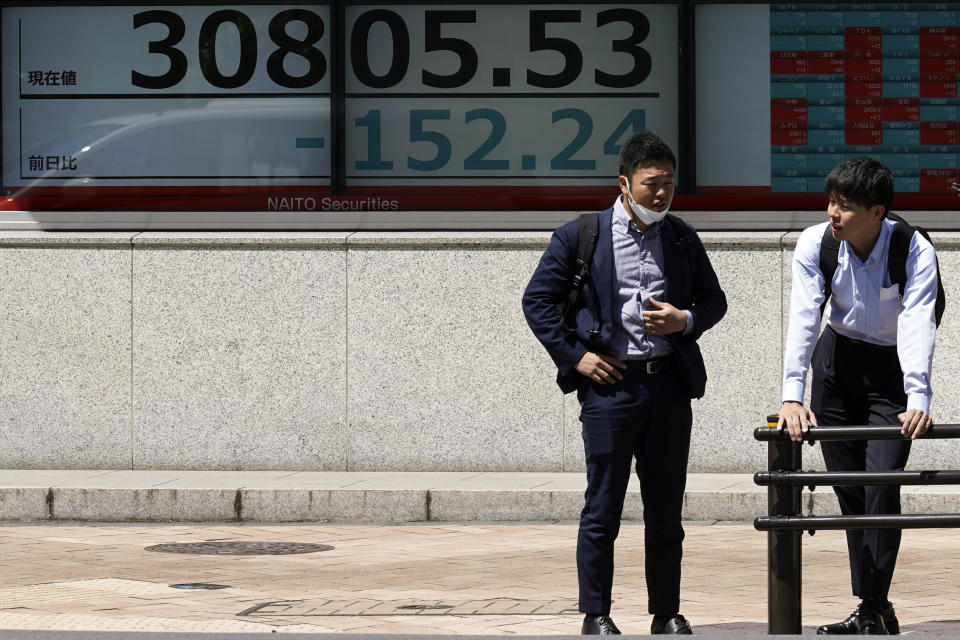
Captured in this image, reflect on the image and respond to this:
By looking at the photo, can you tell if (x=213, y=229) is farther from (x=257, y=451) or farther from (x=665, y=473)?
(x=665, y=473)

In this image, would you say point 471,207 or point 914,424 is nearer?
point 914,424

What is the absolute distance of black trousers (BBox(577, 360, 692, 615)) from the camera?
6.02 m

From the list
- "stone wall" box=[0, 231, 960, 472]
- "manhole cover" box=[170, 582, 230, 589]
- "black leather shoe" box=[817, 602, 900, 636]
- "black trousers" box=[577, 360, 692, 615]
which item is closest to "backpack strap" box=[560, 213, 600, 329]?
"black trousers" box=[577, 360, 692, 615]

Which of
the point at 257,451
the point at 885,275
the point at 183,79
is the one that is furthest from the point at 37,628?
the point at 183,79

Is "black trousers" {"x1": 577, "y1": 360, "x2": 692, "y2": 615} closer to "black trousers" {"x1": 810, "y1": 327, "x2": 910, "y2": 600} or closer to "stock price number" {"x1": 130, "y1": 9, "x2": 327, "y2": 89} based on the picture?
"black trousers" {"x1": 810, "y1": 327, "x2": 910, "y2": 600}

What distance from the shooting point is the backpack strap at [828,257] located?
615 cm

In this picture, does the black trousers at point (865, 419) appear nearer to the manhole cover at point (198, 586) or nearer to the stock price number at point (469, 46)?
the manhole cover at point (198, 586)

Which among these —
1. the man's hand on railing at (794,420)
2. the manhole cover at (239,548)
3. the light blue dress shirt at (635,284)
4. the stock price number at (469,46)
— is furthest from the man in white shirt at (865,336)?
the stock price number at (469,46)

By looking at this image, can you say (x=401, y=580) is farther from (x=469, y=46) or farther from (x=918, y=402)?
(x=469, y=46)

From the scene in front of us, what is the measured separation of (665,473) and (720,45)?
6.54m

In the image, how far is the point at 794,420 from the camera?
225 inches

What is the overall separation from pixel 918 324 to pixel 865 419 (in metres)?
0.46

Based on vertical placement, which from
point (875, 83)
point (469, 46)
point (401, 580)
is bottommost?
point (401, 580)

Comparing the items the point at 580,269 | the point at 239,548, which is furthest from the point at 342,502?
the point at 580,269
